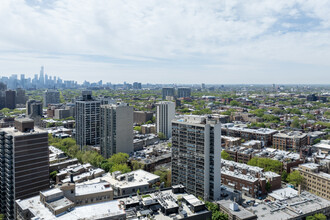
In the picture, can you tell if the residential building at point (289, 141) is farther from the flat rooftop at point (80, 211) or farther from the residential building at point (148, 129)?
the flat rooftop at point (80, 211)

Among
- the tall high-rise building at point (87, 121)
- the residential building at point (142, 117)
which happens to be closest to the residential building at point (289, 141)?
the tall high-rise building at point (87, 121)

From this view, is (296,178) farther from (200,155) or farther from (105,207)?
(105,207)

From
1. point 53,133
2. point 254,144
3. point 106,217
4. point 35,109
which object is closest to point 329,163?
point 254,144

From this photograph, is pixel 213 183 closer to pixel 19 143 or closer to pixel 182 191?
pixel 182 191

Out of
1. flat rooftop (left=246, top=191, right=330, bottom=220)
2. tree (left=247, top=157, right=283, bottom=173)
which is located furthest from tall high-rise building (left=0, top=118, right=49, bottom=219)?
tree (left=247, top=157, right=283, bottom=173)

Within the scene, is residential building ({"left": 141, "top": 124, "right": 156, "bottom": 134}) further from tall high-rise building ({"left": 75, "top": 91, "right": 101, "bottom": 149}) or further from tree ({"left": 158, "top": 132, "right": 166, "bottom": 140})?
tall high-rise building ({"left": 75, "top": 91, "right": 101, "bottom": 149})
